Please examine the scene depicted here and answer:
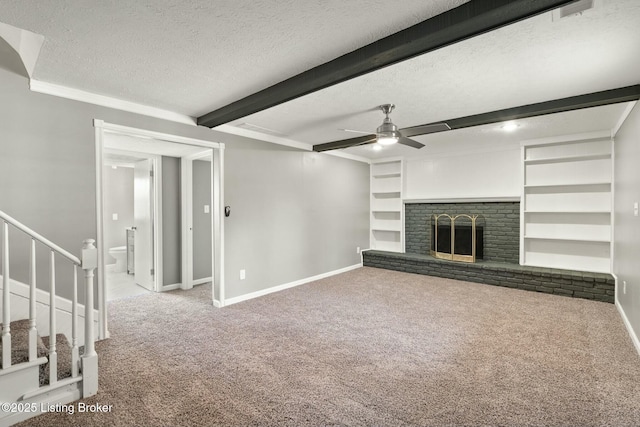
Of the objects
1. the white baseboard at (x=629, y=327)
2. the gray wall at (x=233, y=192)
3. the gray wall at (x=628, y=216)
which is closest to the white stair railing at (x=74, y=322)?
the gray wall at (x=233, y=192)

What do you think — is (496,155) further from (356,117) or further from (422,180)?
(356,117)

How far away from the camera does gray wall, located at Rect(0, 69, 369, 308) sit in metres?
2.50

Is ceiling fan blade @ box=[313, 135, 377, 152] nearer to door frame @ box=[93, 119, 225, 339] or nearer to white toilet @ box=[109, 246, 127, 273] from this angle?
door frame @ box=[93, 119, 225, 339]

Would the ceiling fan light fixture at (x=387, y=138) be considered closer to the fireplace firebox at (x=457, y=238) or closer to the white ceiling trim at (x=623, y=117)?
the white ceiling trim at (x=623, y=117)

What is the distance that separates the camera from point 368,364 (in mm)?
2426

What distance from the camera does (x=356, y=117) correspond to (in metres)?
3.56

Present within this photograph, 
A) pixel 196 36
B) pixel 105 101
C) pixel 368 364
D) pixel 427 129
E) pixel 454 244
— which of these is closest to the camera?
pixel 196 36

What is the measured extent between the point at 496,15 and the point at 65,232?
3.51 m

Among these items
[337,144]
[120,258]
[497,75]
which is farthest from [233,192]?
[120,258]

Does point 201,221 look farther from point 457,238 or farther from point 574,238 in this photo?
point 574,238

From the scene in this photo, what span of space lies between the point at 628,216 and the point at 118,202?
331 inches

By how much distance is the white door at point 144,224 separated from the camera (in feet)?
15.5

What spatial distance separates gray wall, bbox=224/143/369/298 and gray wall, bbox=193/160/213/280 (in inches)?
47.0

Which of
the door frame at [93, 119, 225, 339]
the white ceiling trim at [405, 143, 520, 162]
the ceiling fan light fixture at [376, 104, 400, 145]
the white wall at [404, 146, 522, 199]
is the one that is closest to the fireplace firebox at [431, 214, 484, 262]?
the white wall at [404, 146, 522, 199]
